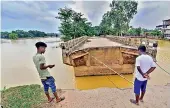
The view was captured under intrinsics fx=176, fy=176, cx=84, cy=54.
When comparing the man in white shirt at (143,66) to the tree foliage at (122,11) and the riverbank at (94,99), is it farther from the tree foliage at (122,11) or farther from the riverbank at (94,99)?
the tree foliage at (122,11)

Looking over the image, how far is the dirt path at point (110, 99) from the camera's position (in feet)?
13.5

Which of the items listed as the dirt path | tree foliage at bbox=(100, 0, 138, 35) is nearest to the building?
tree foliage at bbox=(100, 0, 138, 35)

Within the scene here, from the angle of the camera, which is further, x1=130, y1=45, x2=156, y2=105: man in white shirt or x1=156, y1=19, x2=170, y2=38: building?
x1=156, y1=19, x2=170, y2=38: building

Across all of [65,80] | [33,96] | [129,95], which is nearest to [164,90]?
[129,95]

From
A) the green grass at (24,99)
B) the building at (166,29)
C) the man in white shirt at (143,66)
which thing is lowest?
the green grass at (24,99)

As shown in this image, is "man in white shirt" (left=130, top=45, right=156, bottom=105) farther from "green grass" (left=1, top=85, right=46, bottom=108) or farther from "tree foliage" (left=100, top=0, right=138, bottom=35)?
"tree foliage" (left=100, top=0, right=138, bottom=35)

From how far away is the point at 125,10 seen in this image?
3747cm

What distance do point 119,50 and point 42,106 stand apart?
691 cm

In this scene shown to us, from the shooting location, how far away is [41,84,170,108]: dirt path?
13.5 feet

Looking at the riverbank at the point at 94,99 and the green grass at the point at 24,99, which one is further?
the green grass at the point at 24,99


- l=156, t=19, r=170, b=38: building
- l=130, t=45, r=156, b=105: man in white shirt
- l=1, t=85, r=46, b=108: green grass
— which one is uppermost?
l=156, t=19, r=170, b=38: building

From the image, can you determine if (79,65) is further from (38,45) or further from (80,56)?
(38,45)

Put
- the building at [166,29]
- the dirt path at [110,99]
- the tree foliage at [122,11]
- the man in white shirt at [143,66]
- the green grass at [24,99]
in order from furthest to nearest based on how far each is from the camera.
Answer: the building at [166,29], the tree foliage at [122,11], the green grass at [24,99], the dirt path at [110,99], the man in white shirt at [143,66]

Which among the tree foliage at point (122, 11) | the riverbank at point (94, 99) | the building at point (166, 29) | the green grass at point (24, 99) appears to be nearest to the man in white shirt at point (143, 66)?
the riverbank at point (94, 99)
